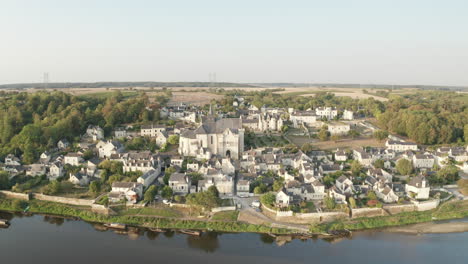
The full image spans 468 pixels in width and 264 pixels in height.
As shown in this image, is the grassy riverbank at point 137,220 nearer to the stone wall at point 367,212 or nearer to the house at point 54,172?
the house at point 54,172

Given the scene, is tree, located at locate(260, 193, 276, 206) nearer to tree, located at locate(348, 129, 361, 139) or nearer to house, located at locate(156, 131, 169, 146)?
Answer: house, located at locate(156, 131, 169, 146)

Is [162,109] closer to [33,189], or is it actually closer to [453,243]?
[33,189]

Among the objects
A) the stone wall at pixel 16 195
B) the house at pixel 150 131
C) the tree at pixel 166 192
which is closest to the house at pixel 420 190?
the tree at pixel 166 192

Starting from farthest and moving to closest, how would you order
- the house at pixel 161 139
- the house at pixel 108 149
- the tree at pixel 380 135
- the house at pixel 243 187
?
the tree at pixel 380 135, the house at pixel 161 139, the house at pixel 108 149, the house at pixel 243 187

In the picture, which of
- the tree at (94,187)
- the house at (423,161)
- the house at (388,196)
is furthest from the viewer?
the house at (423,161)

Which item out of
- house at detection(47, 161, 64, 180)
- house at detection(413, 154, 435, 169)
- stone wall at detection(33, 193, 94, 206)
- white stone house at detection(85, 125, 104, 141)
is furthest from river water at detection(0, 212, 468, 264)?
white stone house at detection(85, 125, 104, 141)

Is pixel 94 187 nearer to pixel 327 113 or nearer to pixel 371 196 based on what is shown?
pixel 371 196
